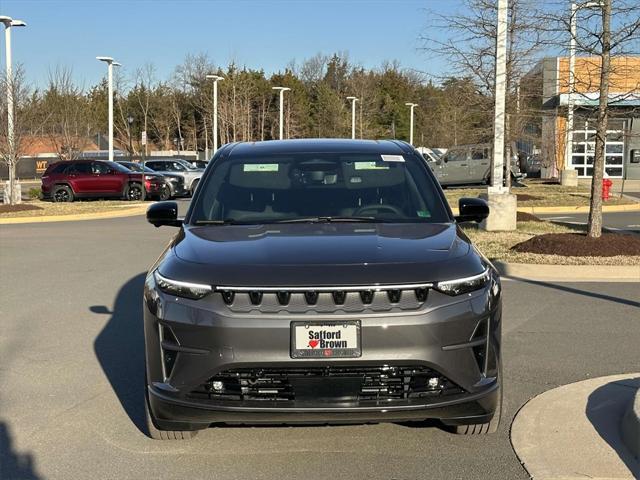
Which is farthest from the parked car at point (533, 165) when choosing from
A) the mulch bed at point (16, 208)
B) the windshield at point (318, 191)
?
the windshield at point (318, 191)

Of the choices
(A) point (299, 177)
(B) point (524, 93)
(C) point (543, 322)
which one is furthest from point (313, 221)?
(B) point (524, 93)

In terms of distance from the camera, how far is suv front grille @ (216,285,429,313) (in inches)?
148

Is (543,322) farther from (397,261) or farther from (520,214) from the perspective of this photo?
(520,214)

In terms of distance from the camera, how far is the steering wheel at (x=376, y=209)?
17.0 feet

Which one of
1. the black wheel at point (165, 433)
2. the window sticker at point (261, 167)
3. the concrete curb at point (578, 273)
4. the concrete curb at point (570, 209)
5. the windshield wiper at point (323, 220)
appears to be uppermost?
the window sticker at point (261, 167)

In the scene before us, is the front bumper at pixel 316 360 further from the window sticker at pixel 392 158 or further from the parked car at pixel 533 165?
the parked car at pixel 533 165

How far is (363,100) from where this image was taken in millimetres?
63500

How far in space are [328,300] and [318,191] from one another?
1.71 metres

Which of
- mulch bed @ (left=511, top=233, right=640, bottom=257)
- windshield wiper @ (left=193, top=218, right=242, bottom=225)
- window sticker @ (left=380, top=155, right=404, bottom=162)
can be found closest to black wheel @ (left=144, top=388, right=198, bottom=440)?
windshield wiper @ (left=193, top=218, right=242, bottom=225)

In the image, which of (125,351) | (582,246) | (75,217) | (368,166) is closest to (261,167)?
(368,166)

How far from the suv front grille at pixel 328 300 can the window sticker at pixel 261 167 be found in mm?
1884

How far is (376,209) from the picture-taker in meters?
5.22

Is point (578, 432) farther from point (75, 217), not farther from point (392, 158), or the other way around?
point (75, 217)

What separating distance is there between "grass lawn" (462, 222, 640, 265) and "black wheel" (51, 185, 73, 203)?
17018mm
